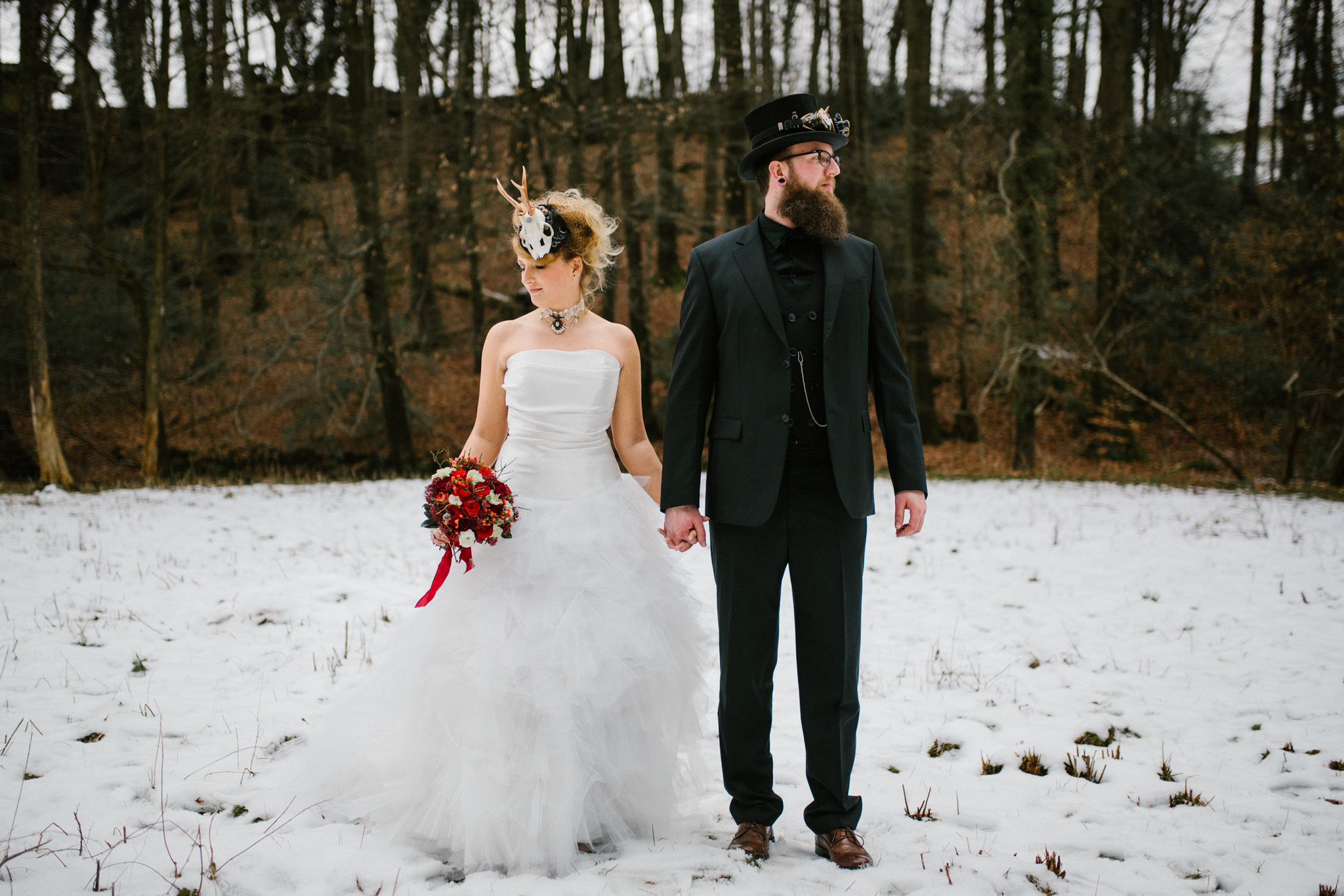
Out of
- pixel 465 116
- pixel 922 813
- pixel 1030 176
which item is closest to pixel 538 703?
pixel 922 813

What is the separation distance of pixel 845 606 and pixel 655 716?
80cm

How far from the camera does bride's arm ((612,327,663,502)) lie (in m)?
3.29

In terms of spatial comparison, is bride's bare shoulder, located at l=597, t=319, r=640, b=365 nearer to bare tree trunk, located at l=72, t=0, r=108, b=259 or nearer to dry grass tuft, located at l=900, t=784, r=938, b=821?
dry grass tuft, located at l=900, t=784, r=938, b=821

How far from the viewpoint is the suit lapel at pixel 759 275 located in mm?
2859

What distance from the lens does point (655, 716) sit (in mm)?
3051

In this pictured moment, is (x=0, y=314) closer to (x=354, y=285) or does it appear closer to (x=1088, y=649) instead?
(x=354, y=285)

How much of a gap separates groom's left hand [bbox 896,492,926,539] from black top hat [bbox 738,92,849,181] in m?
1.25

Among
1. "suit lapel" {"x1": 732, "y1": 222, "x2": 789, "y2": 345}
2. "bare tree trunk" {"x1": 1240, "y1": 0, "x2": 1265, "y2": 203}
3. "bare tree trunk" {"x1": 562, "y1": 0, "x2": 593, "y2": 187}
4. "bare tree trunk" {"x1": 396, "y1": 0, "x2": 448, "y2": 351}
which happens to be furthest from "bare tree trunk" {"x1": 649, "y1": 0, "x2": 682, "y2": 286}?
"bare tree trunk" {"x1": 1240, "y1": 0, "x2": 1265, "y2": 203}

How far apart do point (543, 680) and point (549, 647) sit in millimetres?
110

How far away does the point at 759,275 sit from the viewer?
9.50ft

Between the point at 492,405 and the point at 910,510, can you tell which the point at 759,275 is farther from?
the point at 492,405

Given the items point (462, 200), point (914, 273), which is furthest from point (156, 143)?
point (914, 273)

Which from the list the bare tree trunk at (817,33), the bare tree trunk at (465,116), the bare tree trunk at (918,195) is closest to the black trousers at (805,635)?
the bare tree trunk at (465,116)

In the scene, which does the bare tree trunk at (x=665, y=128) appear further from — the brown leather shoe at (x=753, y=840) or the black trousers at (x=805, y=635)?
the brown leather shoe at (x=753, y=840)
